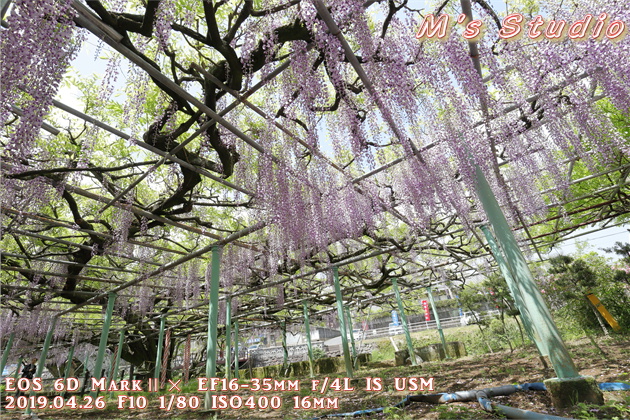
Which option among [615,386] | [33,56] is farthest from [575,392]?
[33,56]

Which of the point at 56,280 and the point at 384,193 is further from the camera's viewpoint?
the point at 56,280

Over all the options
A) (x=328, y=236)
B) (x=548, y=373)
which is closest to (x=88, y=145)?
(x=328, y=236)

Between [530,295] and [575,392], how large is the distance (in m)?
0.91

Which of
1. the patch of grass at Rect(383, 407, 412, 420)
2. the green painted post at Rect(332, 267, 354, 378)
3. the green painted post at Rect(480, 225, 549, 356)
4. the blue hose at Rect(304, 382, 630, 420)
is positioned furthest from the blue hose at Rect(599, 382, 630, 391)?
the green painted post at Rect(332, 267, 354, 378)

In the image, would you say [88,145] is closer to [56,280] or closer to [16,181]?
[16,181]

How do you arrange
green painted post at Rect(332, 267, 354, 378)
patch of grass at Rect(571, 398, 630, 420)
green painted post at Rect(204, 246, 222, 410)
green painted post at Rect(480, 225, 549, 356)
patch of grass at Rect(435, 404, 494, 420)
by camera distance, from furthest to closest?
green painted post at Rect(332, 267, 354, 378) < green painted post at Rect(204, 246, 222, 410) < green painted post at Rect(480, 225, 549, 356) < patch of grass at Rect(435, 404, 494, 420) < patch of grass at Rect(571, 398, 630, 420)

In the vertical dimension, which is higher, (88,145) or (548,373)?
(88,145)

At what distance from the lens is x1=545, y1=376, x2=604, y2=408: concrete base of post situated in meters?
2.77

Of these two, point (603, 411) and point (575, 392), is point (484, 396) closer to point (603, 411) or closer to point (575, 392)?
point (575, 392)

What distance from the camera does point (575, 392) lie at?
282 centimetres

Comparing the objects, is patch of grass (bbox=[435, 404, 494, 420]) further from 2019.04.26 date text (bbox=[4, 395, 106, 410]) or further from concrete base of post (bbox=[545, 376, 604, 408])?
2019.04.26 date text (bbox=[4, 395, 106, 410])

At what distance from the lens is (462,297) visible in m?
11.7

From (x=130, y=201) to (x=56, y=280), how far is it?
201 inches

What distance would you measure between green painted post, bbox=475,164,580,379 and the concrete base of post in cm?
9
